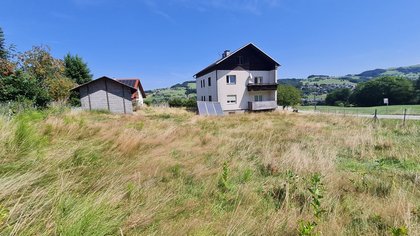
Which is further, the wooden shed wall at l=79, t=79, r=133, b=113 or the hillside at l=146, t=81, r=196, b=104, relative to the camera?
the hillside at l=146, t=81, r=196, b=104

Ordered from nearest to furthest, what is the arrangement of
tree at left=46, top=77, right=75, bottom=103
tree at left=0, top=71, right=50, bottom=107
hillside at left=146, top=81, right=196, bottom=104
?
tree at left=0, top=71, right=50, bottom=107
tree at left=46, top=77, right=75, bottom=103
hillside at left=146, top=81, right=196, bottom=104

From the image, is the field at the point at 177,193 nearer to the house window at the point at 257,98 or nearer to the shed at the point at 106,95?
the shed at the point at 106,95

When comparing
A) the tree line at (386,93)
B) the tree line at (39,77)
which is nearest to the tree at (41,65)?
the tree line at (39,77)

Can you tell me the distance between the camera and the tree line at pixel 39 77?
14.8m

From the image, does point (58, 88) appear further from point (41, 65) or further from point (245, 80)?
point (245, 80)

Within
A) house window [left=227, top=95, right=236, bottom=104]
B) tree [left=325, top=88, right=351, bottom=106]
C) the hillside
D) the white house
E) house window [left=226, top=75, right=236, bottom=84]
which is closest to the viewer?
the white house

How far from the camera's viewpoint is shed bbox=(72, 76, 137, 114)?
22.5 m

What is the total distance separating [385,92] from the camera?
58.6 m

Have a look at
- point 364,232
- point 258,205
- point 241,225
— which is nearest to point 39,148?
point 241,225

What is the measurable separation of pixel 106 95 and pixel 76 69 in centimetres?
1781

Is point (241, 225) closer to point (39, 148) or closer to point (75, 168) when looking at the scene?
point (75, 168)

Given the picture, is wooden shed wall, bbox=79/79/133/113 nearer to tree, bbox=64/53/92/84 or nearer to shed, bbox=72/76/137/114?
shed, bbox=72/76/137/114

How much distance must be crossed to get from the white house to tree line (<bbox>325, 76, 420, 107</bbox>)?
178 feet

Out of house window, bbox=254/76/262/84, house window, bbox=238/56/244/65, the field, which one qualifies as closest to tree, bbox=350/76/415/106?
house window, bbox=254/76/262/84
